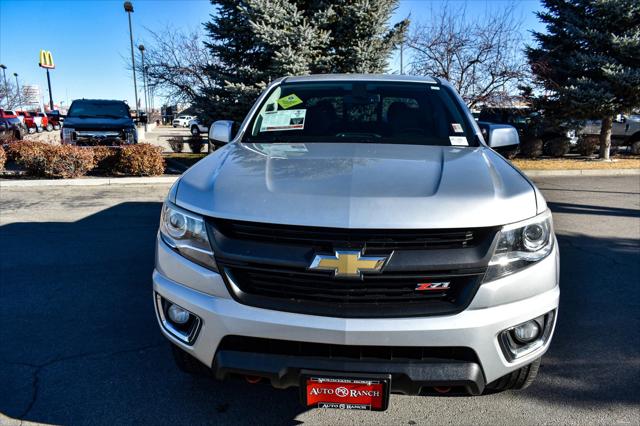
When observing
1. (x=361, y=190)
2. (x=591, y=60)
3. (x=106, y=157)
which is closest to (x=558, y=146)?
(x=591, y=60)

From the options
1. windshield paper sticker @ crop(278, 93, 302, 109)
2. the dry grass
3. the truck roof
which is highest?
the truck roof

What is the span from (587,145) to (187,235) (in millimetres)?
17525

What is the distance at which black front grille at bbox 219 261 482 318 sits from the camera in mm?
1970

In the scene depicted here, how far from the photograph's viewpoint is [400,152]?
2.87 metres

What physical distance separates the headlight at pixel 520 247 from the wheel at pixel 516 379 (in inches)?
19.7

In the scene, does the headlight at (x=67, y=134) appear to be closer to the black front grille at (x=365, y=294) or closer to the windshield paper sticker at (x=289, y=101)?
the windshield paper sticker at (x=289, y=101)

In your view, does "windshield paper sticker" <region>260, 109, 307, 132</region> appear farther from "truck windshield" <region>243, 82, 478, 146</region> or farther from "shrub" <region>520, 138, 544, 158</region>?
"shrub" <region>520, 138, 544, 158</region>

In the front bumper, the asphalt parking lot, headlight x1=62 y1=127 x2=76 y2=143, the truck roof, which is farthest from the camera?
headlight x1=62 y1=127 x2=76 y2=143

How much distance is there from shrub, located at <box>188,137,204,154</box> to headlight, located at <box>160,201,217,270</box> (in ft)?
46.3

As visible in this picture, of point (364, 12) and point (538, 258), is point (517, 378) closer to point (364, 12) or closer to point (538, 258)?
point (538, 258)

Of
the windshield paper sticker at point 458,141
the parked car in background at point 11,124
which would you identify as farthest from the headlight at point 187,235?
the parked car in background at point 11,124

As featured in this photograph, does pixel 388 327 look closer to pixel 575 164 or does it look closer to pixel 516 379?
pixel 516 379

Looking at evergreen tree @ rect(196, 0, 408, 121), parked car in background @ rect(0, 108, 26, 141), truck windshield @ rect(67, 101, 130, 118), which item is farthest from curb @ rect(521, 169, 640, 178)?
parked car in background @ rect(0, 108, 26, 141)

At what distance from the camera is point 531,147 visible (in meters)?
15.9
